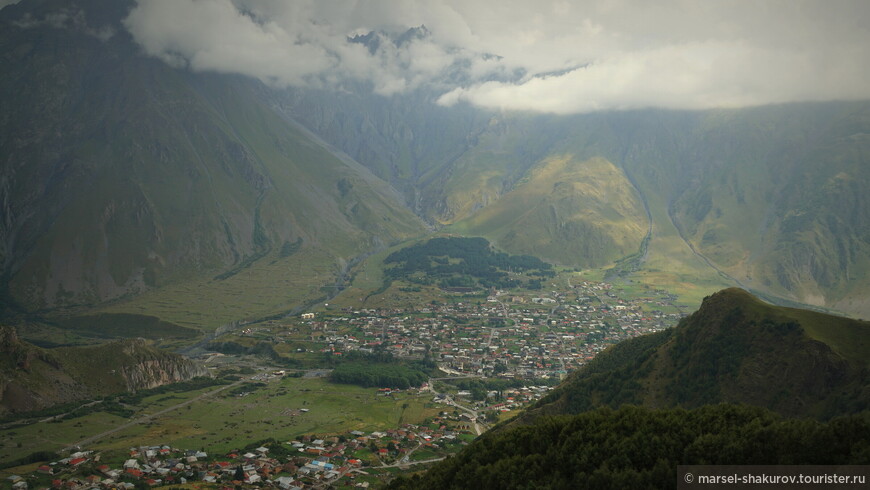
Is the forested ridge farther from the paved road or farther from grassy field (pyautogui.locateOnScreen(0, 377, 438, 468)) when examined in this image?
the paved road

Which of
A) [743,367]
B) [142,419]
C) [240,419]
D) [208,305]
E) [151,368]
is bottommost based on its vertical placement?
[240,419]

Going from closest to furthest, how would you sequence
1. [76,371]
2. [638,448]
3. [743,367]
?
[638,448] < [743,367] < [76,371]

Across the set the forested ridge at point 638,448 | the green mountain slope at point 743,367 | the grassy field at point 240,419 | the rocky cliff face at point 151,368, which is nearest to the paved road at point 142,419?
the grassy field at point 240,419

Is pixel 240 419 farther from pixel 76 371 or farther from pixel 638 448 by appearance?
pixel 638 448

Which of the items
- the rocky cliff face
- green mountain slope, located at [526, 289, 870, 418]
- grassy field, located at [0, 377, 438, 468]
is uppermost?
green mountain slope, located at [526, 289, 870, 418]

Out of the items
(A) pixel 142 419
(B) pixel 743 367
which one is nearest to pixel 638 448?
(B) pixel 743 367

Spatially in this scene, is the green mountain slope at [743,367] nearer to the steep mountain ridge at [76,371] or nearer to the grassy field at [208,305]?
the steep mountain ridge at [76,371]

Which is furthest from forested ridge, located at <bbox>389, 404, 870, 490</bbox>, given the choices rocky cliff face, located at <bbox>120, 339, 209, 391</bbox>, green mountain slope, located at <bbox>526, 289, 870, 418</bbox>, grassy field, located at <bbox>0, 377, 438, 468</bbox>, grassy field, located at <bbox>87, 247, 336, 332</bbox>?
grassy field, located at <bbox>87, 247, 336, 332</bbox>

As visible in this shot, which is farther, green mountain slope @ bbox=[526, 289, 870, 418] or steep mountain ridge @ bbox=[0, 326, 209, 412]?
Result: steep mountain ridge @ bbox=[0, 326, 209, 412]

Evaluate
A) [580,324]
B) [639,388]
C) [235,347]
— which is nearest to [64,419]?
[235,347]
